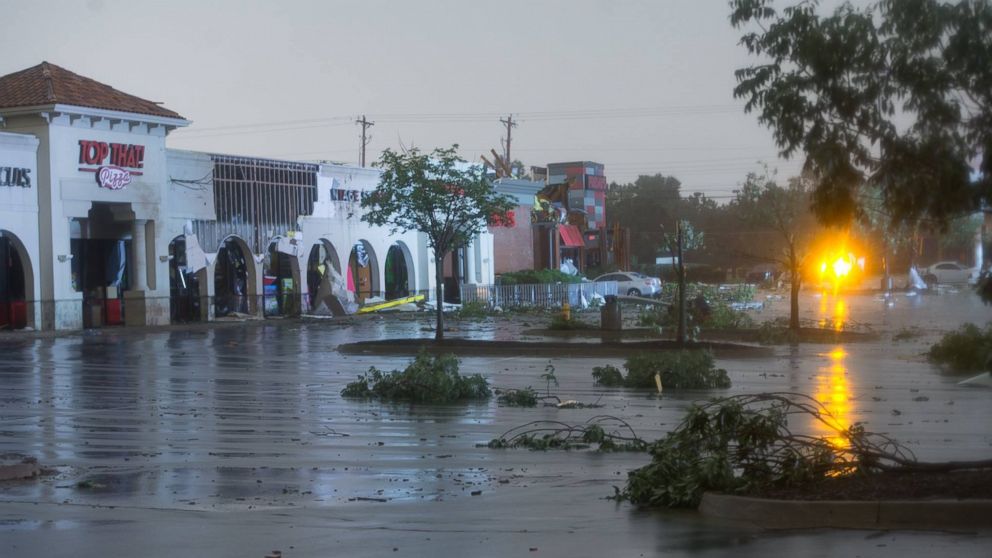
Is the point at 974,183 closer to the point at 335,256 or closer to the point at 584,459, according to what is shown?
the point at 584,459

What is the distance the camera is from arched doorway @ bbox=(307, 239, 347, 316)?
53.8 meters

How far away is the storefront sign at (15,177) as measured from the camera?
42.0 m

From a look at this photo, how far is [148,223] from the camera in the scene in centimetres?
4775

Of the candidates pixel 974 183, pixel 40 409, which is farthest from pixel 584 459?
pixel 40 409

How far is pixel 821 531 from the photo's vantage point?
9.23 m

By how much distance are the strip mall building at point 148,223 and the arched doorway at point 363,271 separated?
0.19 ft

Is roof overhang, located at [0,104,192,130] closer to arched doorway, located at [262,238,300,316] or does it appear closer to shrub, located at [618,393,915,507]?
arched doorway, located at [262,238,300,316]

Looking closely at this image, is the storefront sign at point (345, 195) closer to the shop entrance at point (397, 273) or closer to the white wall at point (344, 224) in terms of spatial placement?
the white wall at point (344, 224)

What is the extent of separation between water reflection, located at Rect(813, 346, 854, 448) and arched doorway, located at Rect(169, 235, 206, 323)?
28342mm

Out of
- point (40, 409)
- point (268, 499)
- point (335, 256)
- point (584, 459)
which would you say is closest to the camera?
Answer: point (268, 499)

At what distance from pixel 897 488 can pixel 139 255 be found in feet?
135

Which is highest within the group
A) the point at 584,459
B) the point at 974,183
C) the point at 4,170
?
the point at 4,170

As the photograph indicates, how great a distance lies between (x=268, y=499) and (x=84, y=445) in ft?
15.4

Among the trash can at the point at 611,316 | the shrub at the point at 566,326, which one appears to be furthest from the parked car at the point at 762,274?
the trash can at the point at 611,316
